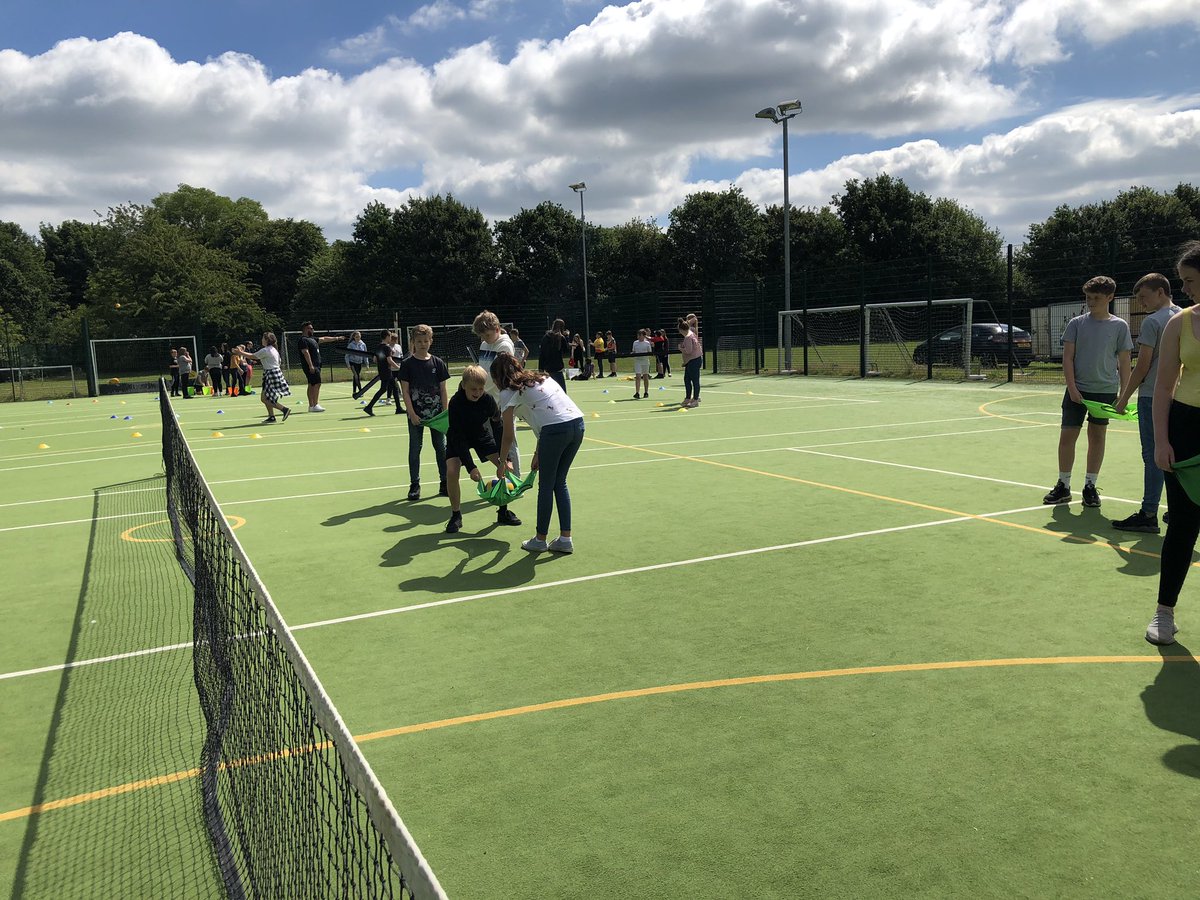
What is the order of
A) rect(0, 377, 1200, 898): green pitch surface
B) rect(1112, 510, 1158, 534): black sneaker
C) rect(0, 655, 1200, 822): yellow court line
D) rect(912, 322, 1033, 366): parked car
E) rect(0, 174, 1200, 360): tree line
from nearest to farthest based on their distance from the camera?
rect(0, 377, 1200, 898): green pitch surface
rect(0, 655, 1200, 822): yellow court line
rect(1112, 510, 1158, 534): black sneaker
rect(912, 322, 1033, 366): parked car
rect(0, 174, 1200, 360): tree line

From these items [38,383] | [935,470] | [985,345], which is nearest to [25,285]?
[38,383]

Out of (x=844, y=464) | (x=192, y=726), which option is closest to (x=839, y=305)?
(x=844, y=464)

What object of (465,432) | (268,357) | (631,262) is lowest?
(465,432)

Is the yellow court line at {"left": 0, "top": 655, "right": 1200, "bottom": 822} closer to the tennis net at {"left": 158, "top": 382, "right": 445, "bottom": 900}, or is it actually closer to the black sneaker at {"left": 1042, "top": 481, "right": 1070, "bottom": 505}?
the tennis net at {"left": 158, "top": 382, "right": 445, "bottom": 900}

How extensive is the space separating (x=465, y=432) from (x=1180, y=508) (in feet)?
18.6

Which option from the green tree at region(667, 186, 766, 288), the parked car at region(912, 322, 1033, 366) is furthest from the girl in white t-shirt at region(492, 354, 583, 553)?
the green tree at region(667, 186, 766, 288)

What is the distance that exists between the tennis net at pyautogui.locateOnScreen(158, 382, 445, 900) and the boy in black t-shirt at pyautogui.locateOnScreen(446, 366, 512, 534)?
3.59 m

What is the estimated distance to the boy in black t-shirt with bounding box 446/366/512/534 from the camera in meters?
8.29

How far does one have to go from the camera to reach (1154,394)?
4875 mm

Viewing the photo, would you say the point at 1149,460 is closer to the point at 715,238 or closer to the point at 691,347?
the point at 691,347

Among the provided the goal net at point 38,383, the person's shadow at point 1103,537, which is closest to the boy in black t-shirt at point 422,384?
the person's shadow at point 1103,537

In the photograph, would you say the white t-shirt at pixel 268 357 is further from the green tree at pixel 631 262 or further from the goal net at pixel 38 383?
the green tree at pixel 631 262

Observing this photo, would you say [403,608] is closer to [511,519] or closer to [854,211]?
[511,519]

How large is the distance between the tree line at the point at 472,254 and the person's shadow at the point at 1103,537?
1883 inches
